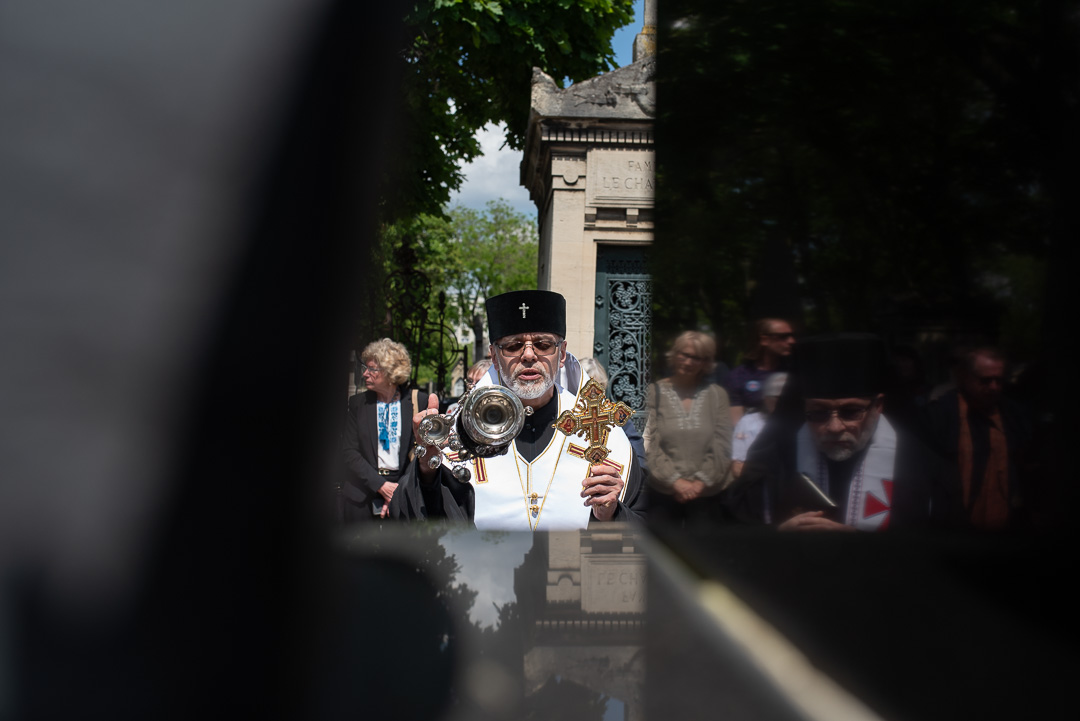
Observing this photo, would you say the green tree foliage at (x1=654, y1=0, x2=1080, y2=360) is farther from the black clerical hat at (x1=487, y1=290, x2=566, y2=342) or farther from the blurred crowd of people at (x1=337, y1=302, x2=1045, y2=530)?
the black clerical hat at (x1=487, y1=290, x2=566, y2=342)

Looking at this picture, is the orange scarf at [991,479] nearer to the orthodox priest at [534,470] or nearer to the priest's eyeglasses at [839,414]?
the priest's eyeglasses at [839,414]

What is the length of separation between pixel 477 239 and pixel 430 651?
3796cm

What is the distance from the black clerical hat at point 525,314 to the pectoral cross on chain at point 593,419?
0.67 m

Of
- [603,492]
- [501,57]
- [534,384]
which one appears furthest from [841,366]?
[501,57]

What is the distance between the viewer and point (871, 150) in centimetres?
70

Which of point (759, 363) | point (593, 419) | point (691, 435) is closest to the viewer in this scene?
point (759, 363)

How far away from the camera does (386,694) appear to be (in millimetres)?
778

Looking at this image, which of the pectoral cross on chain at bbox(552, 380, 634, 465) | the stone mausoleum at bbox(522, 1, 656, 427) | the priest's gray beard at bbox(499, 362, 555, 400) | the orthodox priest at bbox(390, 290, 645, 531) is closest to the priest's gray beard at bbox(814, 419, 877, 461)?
the orthodox priest at bbox(390, 290, 645, 531)

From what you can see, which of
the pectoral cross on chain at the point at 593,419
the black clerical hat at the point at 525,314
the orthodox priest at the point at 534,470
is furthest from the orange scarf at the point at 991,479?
the black clerical hat at the point at 525,314

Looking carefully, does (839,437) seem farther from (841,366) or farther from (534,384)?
(534,384)

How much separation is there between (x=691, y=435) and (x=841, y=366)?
0.45 metres

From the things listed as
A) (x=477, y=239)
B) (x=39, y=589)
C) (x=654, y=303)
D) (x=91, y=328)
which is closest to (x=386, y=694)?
(x=39, y=589)

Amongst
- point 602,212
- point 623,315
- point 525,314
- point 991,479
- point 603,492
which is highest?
point 602,212

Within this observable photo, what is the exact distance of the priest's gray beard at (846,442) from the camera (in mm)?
736
